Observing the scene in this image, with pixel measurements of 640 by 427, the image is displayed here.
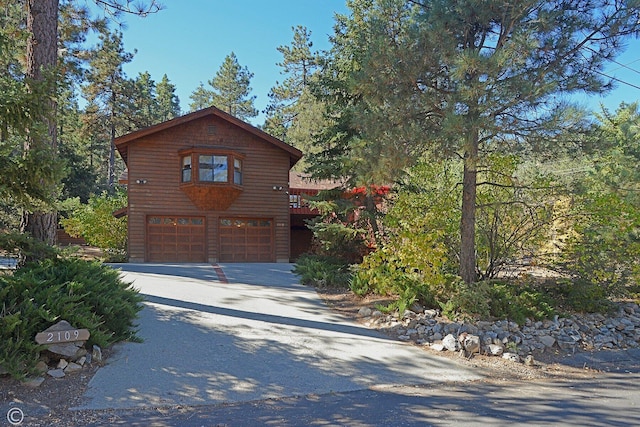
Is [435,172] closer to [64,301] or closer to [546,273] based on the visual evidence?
[546,273]

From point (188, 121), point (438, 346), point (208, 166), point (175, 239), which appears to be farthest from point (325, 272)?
point (188, 121)

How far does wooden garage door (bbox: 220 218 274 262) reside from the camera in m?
15.7

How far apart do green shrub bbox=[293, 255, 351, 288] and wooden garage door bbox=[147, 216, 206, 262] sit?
18.6 feet

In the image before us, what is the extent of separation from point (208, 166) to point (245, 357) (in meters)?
11.1

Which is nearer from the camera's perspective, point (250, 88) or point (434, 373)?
point (434, 373)

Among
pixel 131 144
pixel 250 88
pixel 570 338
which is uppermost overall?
pixel 250 88

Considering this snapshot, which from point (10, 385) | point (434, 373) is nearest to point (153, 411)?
point (10, 385)

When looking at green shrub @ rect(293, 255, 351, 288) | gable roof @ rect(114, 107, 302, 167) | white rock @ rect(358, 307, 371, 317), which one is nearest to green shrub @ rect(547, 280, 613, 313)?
white rock @ rect(358, 307, 371, 317)

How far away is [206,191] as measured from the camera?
14.9 m

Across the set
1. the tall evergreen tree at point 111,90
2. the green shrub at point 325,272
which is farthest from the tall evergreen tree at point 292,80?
the green shrub at point 325,272

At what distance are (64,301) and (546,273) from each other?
29.1 ft

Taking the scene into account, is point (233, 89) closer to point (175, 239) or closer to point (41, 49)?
point (175, 239)

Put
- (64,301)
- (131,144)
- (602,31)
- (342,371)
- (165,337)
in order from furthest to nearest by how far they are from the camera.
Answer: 1. (131,144)
2. (602,31)
3. (165,337)
4. (342,371)
5. (64,301)

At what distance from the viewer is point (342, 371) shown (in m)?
4.84
